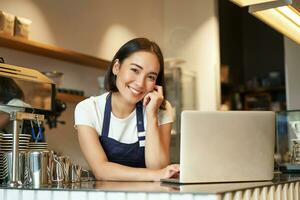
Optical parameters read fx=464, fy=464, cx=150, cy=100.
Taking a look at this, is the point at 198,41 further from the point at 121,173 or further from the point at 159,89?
the point at 121,173

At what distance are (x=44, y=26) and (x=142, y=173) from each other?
2206mm

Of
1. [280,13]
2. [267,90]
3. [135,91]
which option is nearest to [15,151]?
[135,91]

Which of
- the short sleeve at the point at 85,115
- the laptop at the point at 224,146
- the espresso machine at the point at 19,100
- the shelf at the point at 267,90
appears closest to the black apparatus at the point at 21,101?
the espresso machine at the point at 19,100

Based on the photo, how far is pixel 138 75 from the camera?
1.99 metres

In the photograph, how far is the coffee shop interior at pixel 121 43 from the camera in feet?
11.1

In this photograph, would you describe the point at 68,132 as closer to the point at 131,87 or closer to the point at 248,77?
the point at 131,87

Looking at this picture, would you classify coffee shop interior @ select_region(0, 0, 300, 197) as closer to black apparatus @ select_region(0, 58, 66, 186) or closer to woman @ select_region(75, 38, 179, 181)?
woman @ select_region(75, 38, 179, 181)

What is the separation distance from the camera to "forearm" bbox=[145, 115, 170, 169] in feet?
6.39

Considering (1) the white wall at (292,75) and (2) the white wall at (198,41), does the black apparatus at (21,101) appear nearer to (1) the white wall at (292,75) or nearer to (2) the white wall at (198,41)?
(1) the white wall at (292,75)

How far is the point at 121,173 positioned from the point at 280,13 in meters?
0.93

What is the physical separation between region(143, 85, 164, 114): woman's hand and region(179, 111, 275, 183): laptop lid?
25.3 inches

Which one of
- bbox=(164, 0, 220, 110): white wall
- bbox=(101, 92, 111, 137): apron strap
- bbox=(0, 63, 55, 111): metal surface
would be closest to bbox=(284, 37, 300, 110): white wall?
bbox=(164, 0, 220, 110): white wall

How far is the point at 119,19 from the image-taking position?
4.30 metres

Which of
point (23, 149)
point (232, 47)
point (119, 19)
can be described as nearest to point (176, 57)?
point (119, 19)
